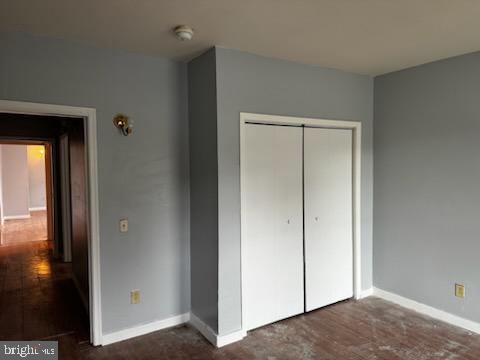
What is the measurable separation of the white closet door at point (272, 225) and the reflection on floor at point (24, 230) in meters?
5.64

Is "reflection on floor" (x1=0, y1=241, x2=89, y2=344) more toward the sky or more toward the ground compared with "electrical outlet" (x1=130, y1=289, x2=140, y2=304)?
more toward the ground

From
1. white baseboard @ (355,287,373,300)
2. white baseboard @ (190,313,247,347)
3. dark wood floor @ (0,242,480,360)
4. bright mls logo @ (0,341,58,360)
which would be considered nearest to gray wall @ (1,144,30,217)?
dark wood floor @ (0,242,480,360)

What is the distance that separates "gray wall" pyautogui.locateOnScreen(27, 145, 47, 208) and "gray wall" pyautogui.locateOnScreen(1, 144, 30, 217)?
4.12 ft

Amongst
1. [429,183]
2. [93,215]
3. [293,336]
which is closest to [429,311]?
[429,183]

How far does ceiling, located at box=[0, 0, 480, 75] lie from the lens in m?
2.04

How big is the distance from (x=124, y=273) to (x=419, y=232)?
110 inches

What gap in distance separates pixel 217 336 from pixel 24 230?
6938mm

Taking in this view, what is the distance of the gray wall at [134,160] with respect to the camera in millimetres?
2602

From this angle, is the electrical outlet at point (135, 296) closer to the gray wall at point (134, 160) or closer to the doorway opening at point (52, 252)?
the gray wall at point (134, 160)

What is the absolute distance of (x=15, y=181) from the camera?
9.74m

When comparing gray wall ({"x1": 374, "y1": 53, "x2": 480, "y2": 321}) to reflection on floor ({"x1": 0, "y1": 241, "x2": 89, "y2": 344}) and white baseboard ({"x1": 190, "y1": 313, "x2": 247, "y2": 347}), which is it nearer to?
white baseboard ({"x1": 190, "y1": 313, "x2": 247, "y2": 347})

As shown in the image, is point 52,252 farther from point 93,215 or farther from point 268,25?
point 268,25

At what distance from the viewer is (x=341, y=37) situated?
259cm

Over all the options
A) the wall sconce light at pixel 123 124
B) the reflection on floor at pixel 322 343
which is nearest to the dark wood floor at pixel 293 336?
the reflection on floor at pixel 322 343
